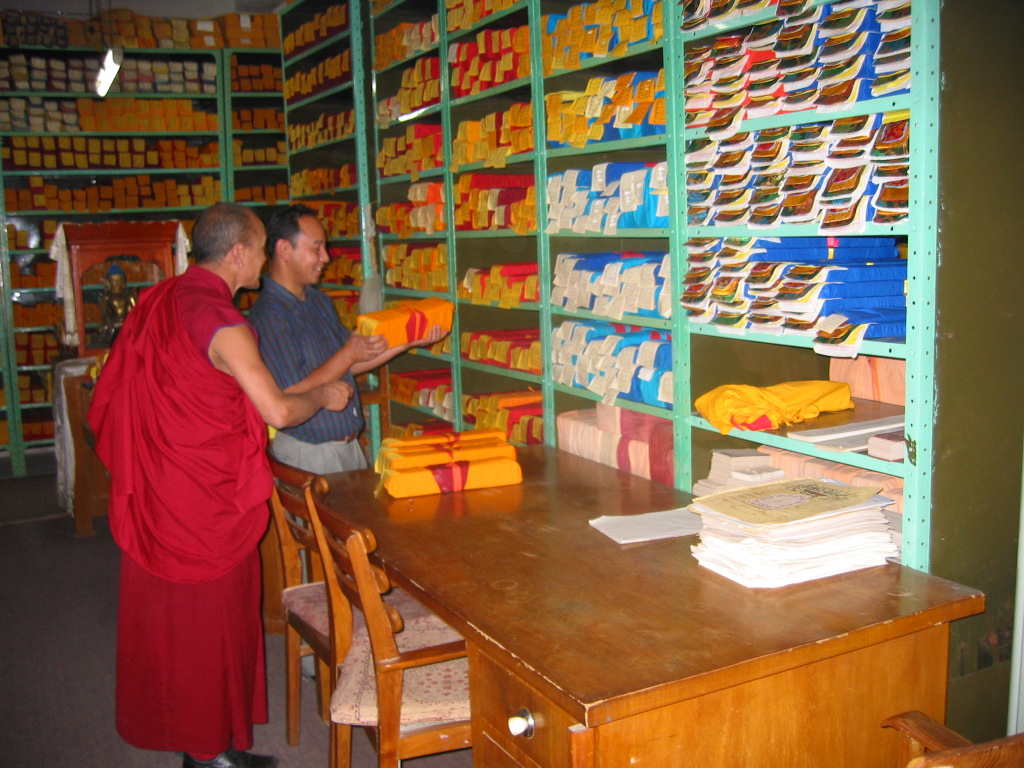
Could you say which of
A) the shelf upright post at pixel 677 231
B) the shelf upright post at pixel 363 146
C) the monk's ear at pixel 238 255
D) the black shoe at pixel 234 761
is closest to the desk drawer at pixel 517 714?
Answer: the shelf upright post at pixel 677 231

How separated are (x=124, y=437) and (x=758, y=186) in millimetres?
1916

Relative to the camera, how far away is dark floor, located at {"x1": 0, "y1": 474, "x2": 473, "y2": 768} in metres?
3.01

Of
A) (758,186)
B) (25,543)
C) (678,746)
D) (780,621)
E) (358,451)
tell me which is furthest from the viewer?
(25,543)

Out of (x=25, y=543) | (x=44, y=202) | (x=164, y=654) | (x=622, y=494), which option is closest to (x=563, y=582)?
(x=622, y=494)

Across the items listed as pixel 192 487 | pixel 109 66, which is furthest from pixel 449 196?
pixel 109 66

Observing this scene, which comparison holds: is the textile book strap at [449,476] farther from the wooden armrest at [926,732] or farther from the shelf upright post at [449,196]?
the wooden armrest at [926,732]

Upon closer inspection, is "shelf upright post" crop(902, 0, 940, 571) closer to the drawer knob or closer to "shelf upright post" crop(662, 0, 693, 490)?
"shelf upright post" crop(662, 0, 693, 490)

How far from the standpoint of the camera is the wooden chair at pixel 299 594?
2.48 meters

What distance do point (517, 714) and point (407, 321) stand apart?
188 cm

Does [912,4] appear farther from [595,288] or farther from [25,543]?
[25,543]

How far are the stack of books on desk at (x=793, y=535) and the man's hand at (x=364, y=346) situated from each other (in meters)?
1.55

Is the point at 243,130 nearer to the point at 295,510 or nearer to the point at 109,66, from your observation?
the point at 109,66

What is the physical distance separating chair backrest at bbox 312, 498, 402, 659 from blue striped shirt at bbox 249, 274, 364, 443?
1.13 meters

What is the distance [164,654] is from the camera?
274 cm
